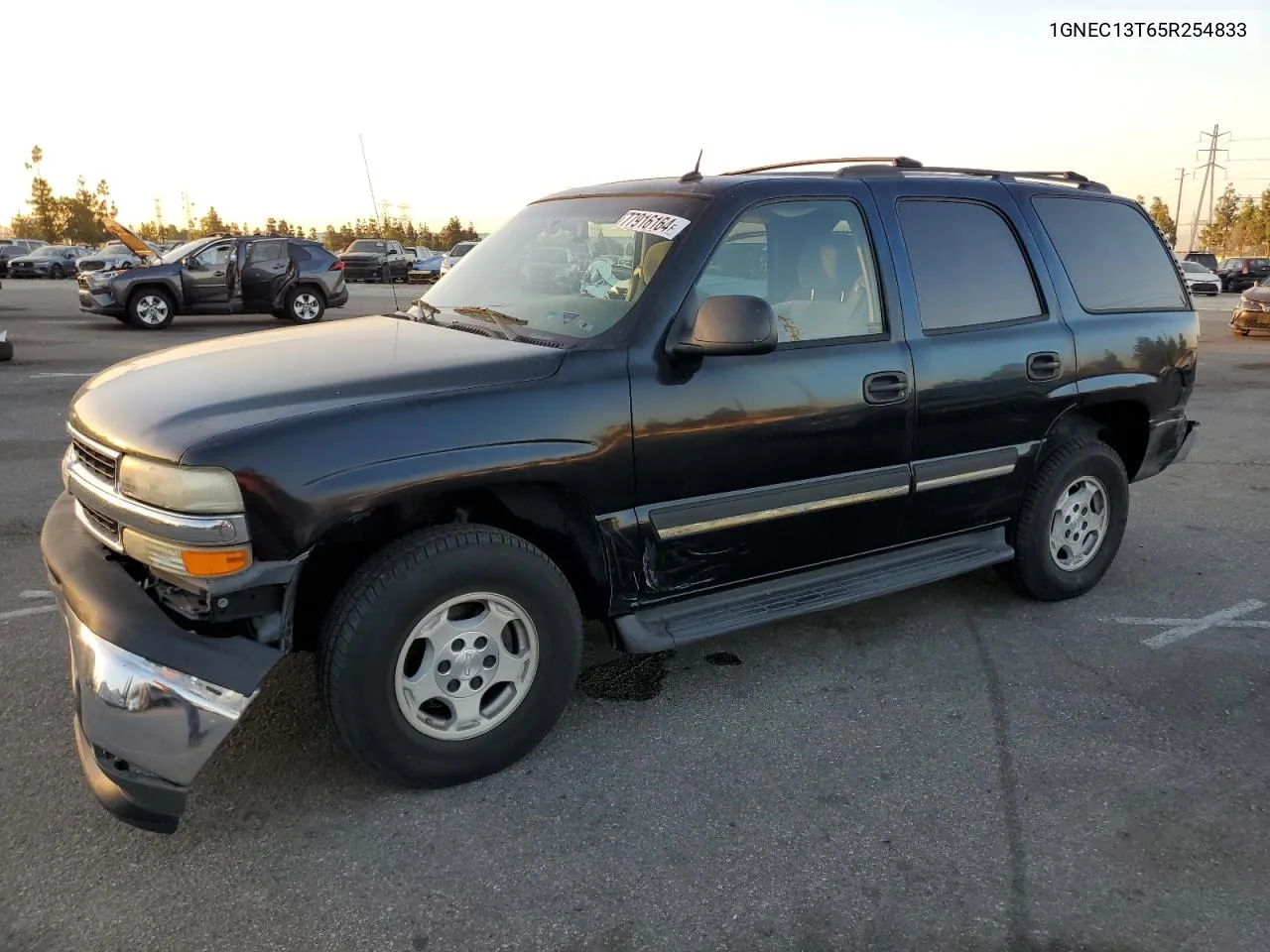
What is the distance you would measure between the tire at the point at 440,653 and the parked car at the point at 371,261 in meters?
34.4

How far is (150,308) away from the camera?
16781 mm

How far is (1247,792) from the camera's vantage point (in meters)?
3.03

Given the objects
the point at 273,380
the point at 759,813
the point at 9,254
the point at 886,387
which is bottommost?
the point at 759,813

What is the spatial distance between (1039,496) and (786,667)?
1.42 m

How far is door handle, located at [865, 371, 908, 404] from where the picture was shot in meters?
3.60

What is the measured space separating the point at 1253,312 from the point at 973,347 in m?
17.5

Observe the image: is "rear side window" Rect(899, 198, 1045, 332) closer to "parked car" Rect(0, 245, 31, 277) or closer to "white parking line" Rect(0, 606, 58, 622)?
"white parking line" Rect(0, 606, 58, 622)

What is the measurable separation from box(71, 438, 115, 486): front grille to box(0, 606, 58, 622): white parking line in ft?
5.04

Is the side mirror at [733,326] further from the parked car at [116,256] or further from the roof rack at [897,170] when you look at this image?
the parked car at [116,256]

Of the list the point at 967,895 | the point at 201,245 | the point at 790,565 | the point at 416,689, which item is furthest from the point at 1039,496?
the point at 201,245

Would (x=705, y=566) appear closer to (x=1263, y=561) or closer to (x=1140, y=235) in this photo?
(x=1140, y=235)

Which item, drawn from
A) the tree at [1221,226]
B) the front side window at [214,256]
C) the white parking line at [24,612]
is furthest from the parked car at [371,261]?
the tree at [1221,226]

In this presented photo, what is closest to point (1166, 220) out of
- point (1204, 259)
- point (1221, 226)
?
point (1221, 226)

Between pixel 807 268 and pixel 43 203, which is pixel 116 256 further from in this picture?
pixel 43 203
